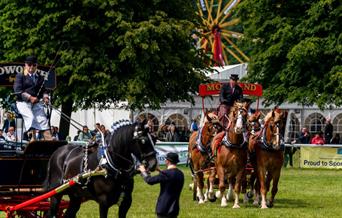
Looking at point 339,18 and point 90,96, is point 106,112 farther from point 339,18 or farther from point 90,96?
point 339,18

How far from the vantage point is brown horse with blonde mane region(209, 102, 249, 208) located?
23688 millimetres

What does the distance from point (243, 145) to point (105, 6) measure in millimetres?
22764

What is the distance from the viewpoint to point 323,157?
1678 inches

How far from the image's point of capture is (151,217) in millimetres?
20969

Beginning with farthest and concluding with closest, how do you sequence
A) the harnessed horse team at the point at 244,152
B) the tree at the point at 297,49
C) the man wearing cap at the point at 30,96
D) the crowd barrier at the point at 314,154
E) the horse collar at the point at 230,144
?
the tree at the point at 297,49 < the crowd barrier at the point at 314,154 < the horse collar at the point at 230,144 < the harnessed horse team at the point at 244,152 < the man wearing cap at the point at 30,96

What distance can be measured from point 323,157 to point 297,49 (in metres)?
6.07

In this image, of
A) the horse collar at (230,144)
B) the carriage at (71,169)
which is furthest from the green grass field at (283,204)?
the carriage at (71,169)

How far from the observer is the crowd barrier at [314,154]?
42250 mm

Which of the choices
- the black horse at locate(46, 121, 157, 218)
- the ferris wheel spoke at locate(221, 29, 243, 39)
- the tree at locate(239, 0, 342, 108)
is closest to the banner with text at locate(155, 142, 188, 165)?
the tree at locate(239, 0, 342, 108)

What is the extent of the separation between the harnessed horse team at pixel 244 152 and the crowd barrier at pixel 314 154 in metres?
17.0

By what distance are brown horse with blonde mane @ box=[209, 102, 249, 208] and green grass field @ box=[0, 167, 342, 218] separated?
599 mm

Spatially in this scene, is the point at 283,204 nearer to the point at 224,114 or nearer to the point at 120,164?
the point at 224,114

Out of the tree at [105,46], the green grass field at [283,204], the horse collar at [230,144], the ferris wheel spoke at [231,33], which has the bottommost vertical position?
the green grass field at [283,204]

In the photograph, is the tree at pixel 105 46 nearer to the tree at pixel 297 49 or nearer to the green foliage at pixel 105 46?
the green foliage at pixel 105 46
